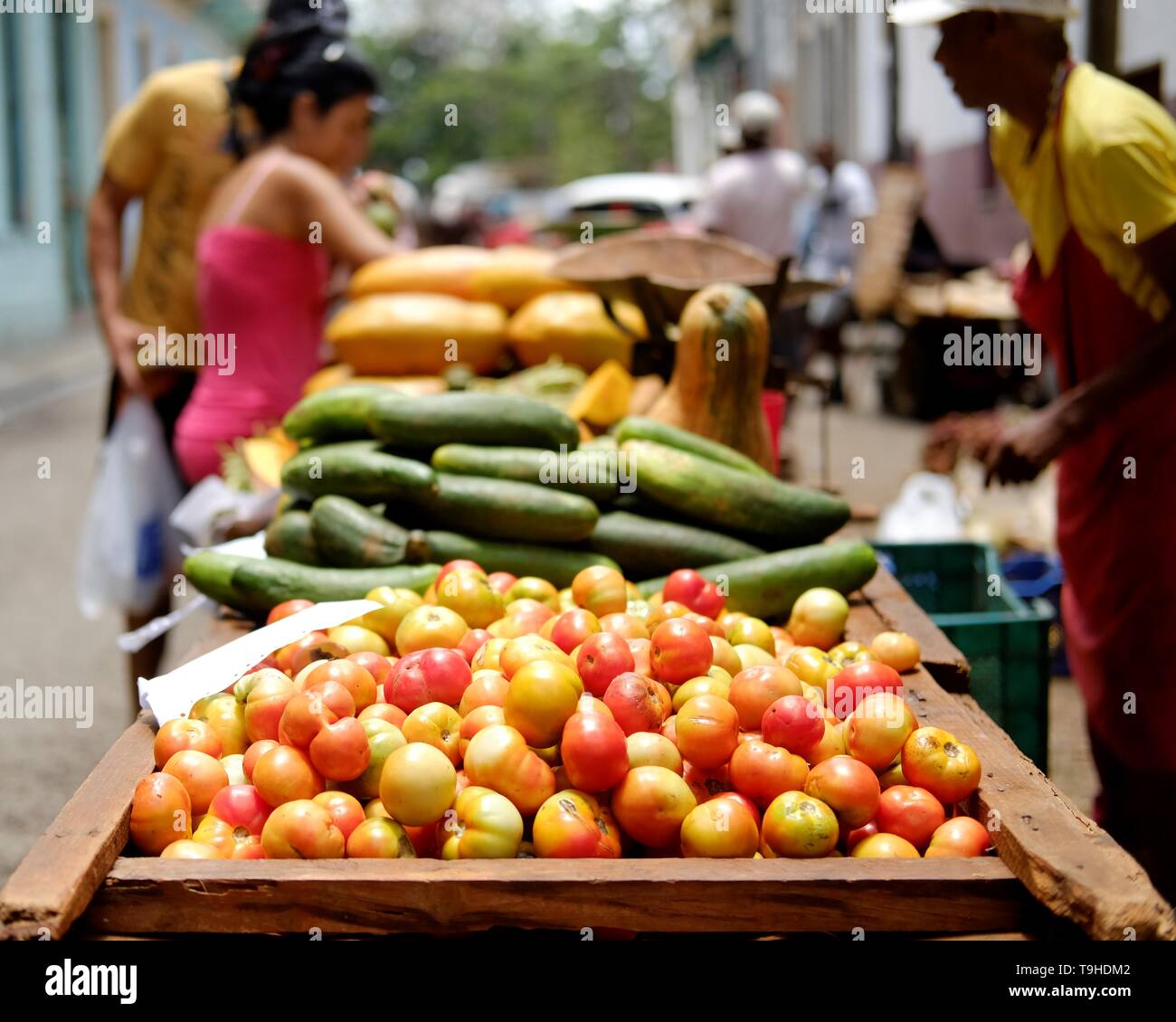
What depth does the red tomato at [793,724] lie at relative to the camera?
1876 mm

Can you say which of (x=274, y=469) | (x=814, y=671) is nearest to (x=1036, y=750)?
(x=814, y=671)

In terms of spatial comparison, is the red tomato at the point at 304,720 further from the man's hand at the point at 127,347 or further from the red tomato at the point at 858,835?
the man's hand at the point at 127,347

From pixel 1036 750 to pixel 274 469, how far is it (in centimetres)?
224

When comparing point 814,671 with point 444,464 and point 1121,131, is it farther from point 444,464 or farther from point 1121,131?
point 1121,131

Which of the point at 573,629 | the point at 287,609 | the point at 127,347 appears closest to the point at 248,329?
the point at 127,347

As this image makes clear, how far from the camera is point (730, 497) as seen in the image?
9.39 ft

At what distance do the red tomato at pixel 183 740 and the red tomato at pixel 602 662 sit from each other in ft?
1.95

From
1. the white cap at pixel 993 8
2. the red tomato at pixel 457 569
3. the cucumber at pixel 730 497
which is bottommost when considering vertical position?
the red tomato at pixel 457 569

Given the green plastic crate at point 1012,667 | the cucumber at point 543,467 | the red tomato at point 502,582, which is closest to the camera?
the red tomato at point 502,582

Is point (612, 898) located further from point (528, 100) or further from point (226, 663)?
point (528, 100)

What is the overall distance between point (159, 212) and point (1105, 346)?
3.32 m

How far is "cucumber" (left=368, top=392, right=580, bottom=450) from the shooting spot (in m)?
2.90

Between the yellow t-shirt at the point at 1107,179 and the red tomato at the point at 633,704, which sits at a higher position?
the yellow t-shirt at the point at 1107,179

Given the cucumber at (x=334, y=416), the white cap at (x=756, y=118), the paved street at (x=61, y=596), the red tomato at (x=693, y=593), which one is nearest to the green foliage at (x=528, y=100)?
the paved street at (x=61, y=596)
